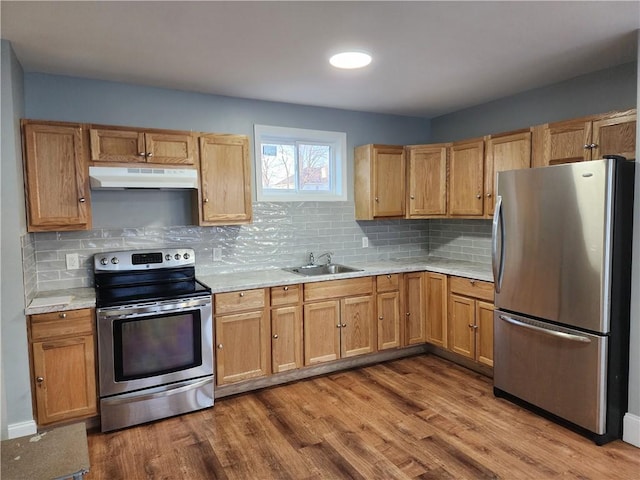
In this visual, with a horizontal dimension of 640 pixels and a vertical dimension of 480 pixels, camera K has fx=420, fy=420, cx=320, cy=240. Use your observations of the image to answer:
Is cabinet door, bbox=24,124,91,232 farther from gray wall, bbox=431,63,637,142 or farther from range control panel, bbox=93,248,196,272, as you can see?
gray wall, bbox=431,63,637,142

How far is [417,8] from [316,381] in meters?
2.88

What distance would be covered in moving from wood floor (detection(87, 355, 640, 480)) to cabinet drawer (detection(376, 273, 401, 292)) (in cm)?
90

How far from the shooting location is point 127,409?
9.36 ft

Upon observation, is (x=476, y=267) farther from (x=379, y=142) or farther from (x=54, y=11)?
(x=54, y=11)

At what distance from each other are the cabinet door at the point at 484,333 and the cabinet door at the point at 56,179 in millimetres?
3123

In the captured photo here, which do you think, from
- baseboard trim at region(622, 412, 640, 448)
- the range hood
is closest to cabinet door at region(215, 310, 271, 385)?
the range hood

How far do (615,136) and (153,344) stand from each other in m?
3.43

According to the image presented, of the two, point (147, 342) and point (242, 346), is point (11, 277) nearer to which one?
point (147, 342)

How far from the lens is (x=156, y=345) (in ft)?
9.65

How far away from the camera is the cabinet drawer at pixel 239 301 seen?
3193mm

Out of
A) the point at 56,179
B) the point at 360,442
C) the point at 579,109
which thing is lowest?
the point at 360,442

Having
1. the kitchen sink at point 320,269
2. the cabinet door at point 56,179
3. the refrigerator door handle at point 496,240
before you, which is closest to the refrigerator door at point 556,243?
the refrigerator door handle at point 496,240

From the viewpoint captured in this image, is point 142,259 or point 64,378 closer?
point 64,378

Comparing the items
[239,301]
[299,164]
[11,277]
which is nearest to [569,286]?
[239,301]
